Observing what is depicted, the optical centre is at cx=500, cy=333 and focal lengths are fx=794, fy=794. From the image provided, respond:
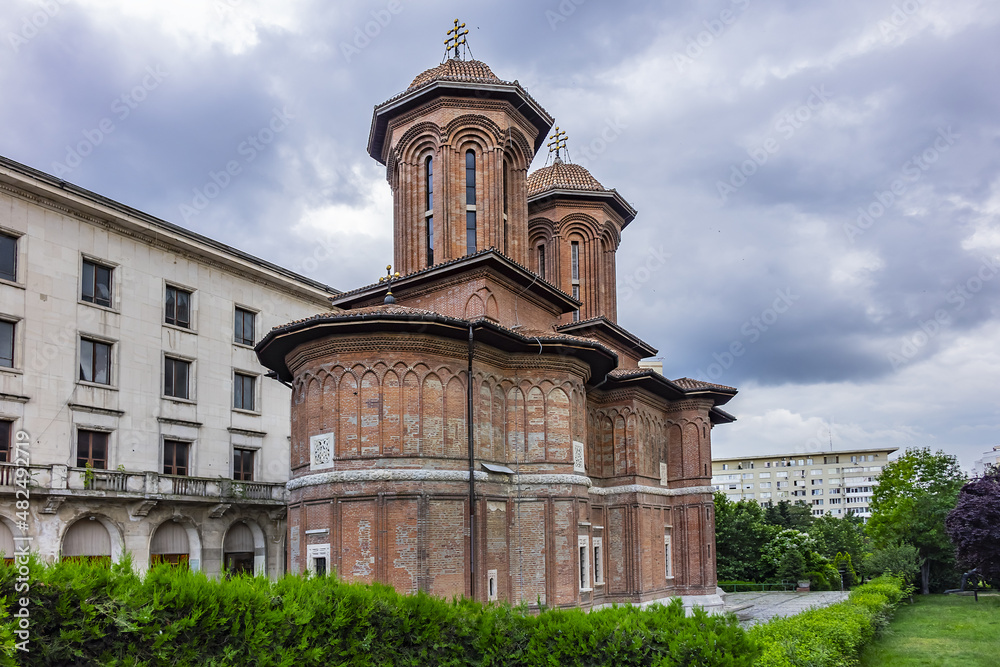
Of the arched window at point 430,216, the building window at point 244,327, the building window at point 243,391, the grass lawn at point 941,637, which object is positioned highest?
the arched window at point 430,216

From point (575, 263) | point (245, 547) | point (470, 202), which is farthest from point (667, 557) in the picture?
point (245, 547)

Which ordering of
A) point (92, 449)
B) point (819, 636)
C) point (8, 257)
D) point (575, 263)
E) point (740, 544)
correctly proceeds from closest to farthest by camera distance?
point (819, 636)
point (8, 257)
point (92, 449)
point (575, 263)
point (740, 544)

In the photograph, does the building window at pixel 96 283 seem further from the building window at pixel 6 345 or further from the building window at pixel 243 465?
the building window at pixel 243 465

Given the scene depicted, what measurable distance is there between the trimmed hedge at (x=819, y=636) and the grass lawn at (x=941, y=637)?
0.76 m

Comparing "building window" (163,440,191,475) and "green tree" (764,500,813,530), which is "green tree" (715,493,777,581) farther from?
"building window" (163,440,191,475)

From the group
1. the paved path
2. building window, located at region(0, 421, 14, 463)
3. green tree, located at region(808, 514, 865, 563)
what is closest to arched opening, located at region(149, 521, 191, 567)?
building window, located at region(0, 421, 14, 463)

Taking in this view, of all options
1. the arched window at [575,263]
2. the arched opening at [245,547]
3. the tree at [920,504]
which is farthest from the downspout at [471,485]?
the tree at [920,504]

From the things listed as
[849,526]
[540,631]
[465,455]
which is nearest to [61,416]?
[465,455]

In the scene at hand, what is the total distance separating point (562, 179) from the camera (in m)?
34.2

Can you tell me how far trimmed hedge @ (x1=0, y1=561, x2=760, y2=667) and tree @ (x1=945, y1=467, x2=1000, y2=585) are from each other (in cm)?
2854

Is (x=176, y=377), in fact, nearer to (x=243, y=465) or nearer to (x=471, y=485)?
(x=243, y=465)

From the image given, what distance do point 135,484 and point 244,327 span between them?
8.65 metres

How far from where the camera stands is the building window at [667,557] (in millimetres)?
29030

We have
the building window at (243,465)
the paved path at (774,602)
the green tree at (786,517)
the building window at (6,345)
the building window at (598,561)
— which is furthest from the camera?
the green tree at (786,517)
